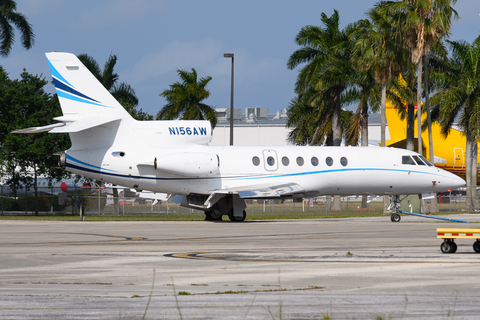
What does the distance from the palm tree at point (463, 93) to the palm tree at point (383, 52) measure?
546 cm

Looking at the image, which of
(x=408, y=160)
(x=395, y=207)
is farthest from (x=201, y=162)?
(x=408, y=160)

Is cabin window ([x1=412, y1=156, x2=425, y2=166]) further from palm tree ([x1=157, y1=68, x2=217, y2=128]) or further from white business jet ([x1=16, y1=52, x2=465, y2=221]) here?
palm tree ([x1=157, y1=68, x2=217, y2=128])

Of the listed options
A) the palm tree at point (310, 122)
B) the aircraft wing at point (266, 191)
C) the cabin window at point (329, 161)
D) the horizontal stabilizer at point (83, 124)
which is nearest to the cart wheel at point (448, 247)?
the aircraft wing at point (266, 191)

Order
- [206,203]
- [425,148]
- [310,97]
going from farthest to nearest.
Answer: [425,148]
[310,97]
[206,203]

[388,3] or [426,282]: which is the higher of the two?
[388,3]

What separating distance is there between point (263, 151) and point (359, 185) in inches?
213

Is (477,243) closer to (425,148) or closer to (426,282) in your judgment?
(426,282)

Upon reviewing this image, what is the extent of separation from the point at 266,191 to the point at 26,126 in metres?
22.0

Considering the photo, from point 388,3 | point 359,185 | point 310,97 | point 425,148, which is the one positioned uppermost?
point 388,3

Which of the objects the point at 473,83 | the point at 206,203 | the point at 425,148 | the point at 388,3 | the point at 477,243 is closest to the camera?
the point at 477,243

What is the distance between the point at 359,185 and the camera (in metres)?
31.8

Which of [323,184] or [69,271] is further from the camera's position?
[323,184]

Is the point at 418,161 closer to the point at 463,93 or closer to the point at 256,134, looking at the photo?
the point at 463,93

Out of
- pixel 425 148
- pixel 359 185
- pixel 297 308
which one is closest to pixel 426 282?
pixel 297 308
